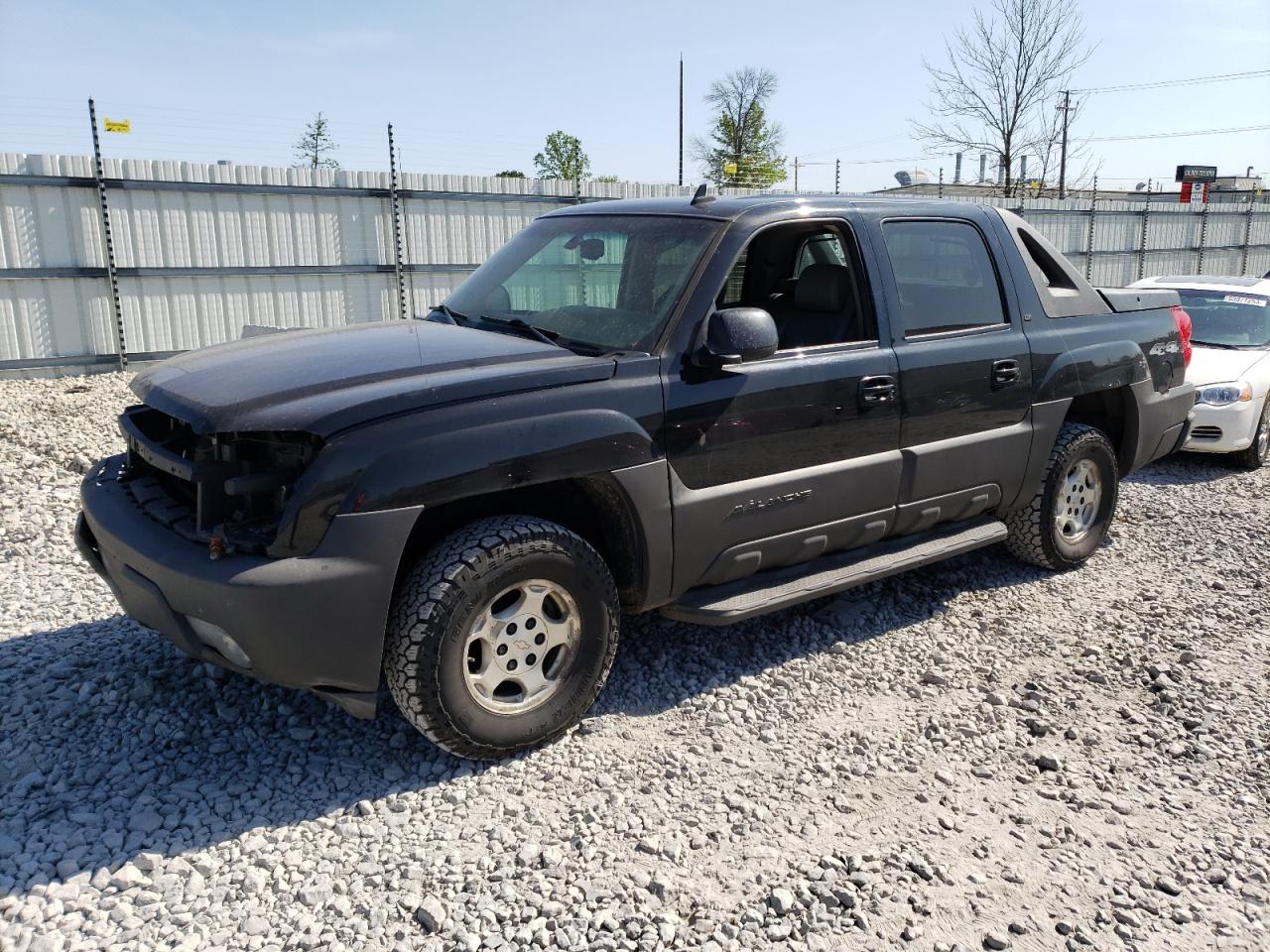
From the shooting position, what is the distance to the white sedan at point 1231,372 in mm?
8000

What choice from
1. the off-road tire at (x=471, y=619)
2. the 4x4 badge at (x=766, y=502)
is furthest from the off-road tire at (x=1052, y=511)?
the off-road tire at (x=471, y=619)

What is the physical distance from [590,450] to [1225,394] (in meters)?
6.68

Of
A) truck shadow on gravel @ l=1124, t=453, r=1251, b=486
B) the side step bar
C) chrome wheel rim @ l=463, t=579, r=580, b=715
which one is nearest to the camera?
chrome wheel rim @ l=463, t=579, r=580, b=715

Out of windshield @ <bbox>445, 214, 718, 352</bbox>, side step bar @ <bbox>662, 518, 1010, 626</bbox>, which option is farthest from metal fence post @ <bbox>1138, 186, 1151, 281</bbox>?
windshield @ <bbox>445, 214, 718, 352</bbox>

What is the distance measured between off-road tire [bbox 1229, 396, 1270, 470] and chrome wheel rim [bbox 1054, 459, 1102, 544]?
3489mm

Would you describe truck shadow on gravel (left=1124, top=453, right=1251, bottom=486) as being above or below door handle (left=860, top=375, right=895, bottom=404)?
below

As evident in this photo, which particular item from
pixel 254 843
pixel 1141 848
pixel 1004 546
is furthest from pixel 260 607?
pixel 1004 546

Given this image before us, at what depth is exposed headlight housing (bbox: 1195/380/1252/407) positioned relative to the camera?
8.00 meters

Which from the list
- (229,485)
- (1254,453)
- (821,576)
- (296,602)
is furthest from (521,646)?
(1254,453)

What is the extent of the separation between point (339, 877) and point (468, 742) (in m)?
0.61

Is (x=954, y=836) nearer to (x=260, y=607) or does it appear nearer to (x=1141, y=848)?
(x=1141, y=848)

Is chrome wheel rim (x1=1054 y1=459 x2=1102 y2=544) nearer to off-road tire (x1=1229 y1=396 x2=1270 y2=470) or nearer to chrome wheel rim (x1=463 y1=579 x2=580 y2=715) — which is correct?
chrome wheel rim (x1=463 y1=579 x2=580 y2=715)

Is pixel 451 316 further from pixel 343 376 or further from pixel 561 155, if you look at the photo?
pixel 561 155

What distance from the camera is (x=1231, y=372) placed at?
8.16 meters
